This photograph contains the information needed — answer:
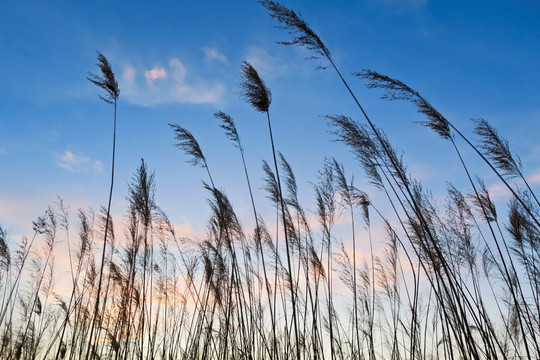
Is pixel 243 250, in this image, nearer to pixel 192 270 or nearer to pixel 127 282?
pixel 192 270

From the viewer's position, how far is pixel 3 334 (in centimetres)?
574

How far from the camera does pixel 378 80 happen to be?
10.5ft

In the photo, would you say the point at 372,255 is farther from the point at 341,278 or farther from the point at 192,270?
the point at 192,270

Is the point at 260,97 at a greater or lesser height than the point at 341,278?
greater

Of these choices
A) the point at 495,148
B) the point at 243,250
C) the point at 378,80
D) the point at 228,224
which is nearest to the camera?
the point at 378,80

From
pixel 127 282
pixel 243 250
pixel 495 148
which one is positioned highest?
pixel 495 148

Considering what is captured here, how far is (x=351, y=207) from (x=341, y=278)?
1.12 meters

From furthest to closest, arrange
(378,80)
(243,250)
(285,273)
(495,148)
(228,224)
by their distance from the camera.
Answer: (243,250)
(285,273)
(228,224)
(495,148)
(378,80)

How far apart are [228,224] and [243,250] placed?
113 centimetres

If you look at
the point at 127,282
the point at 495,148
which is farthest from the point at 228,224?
the point at 495,148

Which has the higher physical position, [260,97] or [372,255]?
[260,97]

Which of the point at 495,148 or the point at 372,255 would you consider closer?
the point at 495,148

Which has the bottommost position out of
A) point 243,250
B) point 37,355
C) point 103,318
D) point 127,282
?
point 37,355

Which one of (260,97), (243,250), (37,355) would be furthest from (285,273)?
(37,355)
